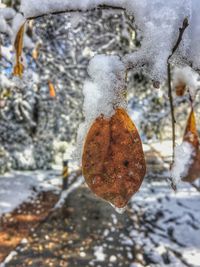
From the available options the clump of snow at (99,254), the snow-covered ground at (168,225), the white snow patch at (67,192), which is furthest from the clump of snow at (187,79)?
the white snow patch at (67,192)

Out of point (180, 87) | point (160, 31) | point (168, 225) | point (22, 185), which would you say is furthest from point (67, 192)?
point (160, 31)

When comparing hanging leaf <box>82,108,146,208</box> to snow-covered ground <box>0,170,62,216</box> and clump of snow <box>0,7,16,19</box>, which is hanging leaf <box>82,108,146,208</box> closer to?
clump of snow <box>0,7,16,19</box>

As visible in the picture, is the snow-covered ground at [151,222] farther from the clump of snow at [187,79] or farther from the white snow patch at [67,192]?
the clump of snow at [187,79]

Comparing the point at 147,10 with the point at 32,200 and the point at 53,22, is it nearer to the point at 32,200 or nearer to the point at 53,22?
the point at 32,200

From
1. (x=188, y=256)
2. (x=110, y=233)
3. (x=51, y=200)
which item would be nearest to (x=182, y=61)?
(x=188, y=256)

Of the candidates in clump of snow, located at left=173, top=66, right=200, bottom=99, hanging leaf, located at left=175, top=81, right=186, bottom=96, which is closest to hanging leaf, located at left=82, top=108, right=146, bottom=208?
clump of snow, located at left=173, top=66, right=200, bottom=99

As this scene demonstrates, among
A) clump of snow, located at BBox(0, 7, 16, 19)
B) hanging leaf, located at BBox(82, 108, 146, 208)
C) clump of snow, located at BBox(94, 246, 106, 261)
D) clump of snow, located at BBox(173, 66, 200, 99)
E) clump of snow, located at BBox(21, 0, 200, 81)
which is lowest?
clump of snow, located at BBox(94, 246, 106, 261)
